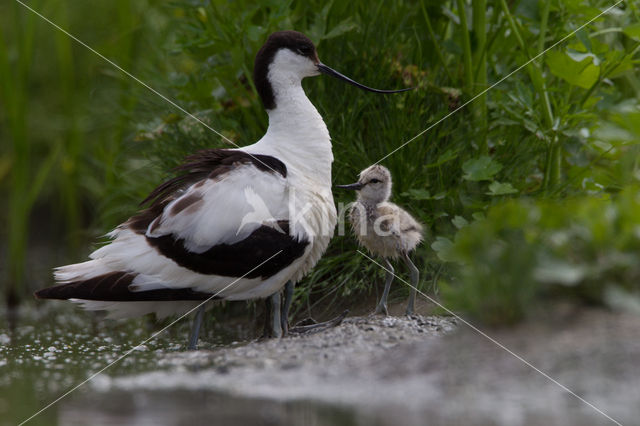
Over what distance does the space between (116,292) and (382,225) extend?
4.14 ft

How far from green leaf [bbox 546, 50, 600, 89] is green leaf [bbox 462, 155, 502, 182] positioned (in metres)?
0.55

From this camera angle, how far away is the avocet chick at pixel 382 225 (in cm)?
393

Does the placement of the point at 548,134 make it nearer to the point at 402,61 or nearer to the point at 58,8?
the point at 402,61

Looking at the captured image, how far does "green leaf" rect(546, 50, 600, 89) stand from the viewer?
4152 millimetres

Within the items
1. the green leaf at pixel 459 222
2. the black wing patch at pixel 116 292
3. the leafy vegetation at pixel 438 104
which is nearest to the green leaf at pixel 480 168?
the leafy vegetation at pixel 438 104

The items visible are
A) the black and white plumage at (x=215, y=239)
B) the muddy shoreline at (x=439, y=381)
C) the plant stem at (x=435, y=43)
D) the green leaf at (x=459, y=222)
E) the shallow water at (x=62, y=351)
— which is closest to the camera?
the muddy shoreline at (x=439, y=381)

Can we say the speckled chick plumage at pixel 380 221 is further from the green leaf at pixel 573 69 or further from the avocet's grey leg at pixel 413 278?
the green leaf at pixel 573 69

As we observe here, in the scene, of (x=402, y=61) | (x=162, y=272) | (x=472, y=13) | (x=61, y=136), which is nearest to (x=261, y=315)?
(x=162, y=272)

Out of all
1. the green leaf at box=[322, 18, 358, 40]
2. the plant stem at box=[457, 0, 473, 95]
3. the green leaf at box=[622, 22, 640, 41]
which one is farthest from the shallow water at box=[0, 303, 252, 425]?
the green leaf at box=[622, 22, 640, 41]

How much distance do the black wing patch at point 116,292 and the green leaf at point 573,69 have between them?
80.9 inches

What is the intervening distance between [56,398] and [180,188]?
1217mm

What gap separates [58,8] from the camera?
6.60 metres

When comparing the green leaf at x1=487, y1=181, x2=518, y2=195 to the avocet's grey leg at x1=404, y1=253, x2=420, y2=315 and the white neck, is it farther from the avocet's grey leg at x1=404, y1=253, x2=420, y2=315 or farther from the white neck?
the white neck

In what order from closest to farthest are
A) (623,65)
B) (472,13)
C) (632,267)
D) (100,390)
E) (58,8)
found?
1. (632,267)
2. (100,390)
3. (623,65)
4. (472,13)
5. (58,8)
